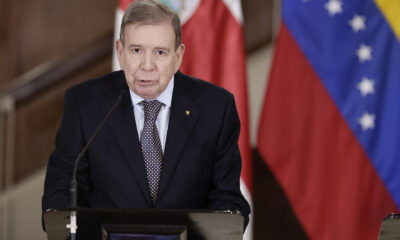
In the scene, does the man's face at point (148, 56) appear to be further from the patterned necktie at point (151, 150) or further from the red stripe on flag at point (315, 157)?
the red stripe on flag at point (315, 157)

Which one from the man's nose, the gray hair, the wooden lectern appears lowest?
the wooden lectern

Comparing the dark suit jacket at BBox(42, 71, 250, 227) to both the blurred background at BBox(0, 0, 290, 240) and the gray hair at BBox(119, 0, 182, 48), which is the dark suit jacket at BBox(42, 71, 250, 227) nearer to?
the gray hair at BBox(119, 0, 182, 48)

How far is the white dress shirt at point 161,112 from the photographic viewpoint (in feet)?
7.81

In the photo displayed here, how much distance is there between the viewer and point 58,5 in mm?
4055

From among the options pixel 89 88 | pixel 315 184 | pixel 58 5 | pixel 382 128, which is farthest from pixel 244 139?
pixel 58 5

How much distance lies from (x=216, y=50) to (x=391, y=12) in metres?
0.89

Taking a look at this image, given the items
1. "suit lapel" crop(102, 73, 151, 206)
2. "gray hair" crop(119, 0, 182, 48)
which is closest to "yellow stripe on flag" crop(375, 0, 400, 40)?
"gray hair" crop(119, 0, 182, 48)

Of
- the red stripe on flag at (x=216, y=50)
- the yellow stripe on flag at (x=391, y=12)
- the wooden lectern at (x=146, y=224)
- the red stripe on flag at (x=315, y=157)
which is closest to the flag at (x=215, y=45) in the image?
the red stripe on flag at (x=216, y=50)

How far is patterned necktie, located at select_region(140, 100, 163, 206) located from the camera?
2.35m

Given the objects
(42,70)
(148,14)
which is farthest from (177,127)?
(42,70)

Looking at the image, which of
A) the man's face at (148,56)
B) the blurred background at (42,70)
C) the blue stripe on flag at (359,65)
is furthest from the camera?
the blurred background at (42,70)

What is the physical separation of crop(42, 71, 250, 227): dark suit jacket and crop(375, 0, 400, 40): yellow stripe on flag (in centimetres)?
144

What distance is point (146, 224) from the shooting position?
6.05ft

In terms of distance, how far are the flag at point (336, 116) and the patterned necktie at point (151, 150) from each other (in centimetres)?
120
